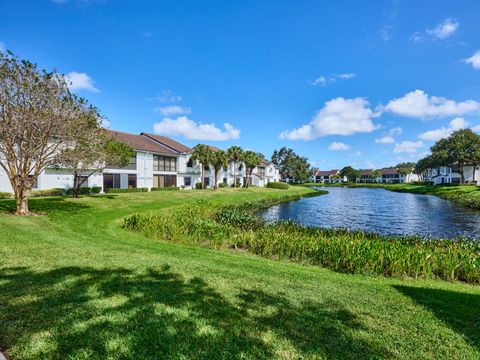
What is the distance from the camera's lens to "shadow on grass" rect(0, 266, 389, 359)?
4043mm

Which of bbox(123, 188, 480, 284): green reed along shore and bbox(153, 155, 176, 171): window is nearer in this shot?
bbox(123, 188, 480, 284): green reed along shore

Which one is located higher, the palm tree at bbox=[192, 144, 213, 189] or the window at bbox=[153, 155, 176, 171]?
the palm tree at bbox=[192, 144, 213, 189]

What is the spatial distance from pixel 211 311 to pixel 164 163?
43632mm

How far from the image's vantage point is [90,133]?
18.5 m

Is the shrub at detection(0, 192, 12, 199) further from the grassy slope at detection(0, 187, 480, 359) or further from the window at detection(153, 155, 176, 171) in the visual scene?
the grassy slope at detection(0, 187, 480, 359)

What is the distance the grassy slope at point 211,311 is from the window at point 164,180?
121 feet

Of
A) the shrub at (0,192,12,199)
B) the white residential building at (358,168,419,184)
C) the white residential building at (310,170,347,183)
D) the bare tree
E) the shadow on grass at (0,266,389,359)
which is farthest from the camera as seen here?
the white residential building at (310,170,347,183)

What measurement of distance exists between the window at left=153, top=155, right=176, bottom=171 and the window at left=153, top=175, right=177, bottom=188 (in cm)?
→ 126

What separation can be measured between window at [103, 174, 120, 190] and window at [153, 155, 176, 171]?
665 centimetres

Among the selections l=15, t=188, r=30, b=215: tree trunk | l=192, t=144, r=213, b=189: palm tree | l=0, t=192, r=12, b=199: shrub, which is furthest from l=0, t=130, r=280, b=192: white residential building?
l=15, t=188, r=30, b=215: tree trunk

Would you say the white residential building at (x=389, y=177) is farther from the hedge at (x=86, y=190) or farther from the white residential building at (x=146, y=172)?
the hedge at (x=86, y=190)

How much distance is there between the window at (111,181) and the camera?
38162mm

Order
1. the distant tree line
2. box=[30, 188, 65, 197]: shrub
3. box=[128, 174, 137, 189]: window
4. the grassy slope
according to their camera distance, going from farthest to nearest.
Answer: the distant tree line
box=[128, 174, 137, 189]: window
box=[30, 188, 65, 197]: shrub
the grassy slope

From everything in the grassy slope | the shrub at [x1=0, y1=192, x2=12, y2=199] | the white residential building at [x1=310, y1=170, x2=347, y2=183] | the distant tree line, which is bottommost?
the grassy slope
